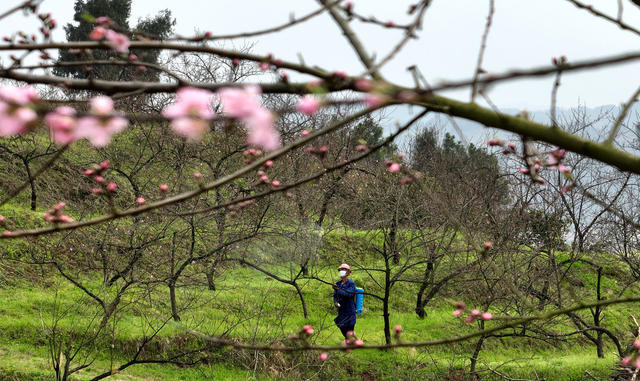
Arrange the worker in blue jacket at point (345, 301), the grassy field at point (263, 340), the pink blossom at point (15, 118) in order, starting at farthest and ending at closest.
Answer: the worker in blue jacket at point (345, 301) → the grassy field at point (263, 340) → the pink blossom at point (15, 118)

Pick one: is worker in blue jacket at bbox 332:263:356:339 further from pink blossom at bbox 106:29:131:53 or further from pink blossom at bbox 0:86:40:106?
pink blossom at bbox 0:86:40:106

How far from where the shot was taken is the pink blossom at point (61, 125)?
866mm

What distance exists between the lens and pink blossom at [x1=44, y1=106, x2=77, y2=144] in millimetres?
866

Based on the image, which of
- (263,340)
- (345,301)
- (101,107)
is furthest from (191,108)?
(345,301)

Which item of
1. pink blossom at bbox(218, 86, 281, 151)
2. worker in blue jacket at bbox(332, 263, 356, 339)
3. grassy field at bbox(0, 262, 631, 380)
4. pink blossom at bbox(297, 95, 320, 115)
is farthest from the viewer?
worker in blue jacket at bbox(332, 263, 356, 339)

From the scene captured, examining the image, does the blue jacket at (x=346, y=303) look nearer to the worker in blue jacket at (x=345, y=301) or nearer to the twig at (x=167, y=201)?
the worker in blue jacket at (x=345, y=301)

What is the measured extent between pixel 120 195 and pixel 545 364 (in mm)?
10398

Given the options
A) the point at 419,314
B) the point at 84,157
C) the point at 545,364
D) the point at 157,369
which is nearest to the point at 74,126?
the point at 157,369

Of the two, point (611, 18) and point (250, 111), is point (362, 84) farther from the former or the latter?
point (611, 18)

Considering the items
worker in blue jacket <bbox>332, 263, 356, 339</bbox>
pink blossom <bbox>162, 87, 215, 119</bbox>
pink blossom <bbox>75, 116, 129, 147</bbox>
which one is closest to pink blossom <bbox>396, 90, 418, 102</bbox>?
pink blossom <bbox>162, 87, 215, 119</bbox>

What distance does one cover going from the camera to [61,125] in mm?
864

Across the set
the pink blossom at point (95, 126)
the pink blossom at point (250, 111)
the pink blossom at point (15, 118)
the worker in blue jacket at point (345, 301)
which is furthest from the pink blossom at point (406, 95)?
the worker in blue jacket at point (345, 301)

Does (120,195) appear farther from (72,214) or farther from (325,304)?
(325,304)

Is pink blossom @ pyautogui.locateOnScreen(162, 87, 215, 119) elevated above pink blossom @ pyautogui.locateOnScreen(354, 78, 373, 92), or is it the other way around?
pink blossom @ pyautogui.locateOnScreen(354, 78, 373, 92)
